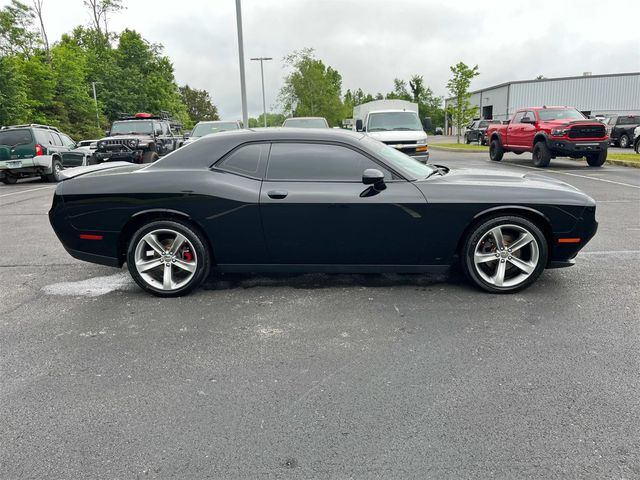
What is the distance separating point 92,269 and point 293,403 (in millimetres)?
3623

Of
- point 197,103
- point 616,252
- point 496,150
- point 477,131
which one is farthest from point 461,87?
point 197,103

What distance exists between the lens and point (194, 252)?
173 inches

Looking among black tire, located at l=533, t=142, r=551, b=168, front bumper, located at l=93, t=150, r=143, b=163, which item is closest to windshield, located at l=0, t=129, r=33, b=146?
front bumper, located at l=93, t=150, r=143, b=163

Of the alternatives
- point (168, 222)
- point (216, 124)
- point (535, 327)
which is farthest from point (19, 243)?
point (216, 124)

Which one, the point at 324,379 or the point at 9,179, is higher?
the point at 9,179

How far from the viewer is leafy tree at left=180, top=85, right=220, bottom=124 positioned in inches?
4031

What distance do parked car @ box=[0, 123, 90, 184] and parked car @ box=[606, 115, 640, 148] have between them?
23930 millimetres

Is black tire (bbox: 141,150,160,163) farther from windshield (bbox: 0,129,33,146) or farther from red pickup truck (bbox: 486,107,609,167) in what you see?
red pickup truck (bbox: 486,107,609,167)

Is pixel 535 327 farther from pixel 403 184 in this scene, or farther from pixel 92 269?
pixel 92 269

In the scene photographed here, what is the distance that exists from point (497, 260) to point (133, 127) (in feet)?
51.2

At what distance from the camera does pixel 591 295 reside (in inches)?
169

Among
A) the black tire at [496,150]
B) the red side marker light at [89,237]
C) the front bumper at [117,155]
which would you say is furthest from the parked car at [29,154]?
the black tire at [496,150]

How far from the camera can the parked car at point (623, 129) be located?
79.4 feet

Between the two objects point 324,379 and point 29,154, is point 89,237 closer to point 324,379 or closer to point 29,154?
point 324,379
